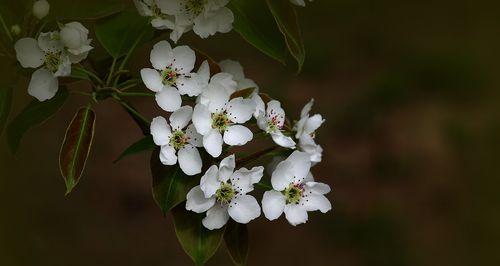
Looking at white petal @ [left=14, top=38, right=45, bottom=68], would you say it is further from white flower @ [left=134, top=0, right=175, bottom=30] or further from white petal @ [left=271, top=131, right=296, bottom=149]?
white petal @ [left=271, top=131, right=296, bottom=149]

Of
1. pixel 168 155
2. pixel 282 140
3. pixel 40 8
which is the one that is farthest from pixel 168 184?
pixel 40 8

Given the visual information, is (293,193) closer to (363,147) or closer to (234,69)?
(234,69)

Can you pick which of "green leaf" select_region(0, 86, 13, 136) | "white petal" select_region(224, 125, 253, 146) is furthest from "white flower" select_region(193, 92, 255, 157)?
"green leaf" select_region(0, 86, 13, 136)

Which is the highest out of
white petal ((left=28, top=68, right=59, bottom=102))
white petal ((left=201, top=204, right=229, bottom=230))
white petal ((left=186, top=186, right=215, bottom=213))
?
white petal ((left=28, top=68, right=59, bottom=102))

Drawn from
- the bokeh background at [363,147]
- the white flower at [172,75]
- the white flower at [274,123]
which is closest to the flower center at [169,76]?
the white flower at [172,75]

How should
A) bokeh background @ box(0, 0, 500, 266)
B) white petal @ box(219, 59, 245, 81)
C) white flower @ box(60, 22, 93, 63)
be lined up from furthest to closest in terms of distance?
bokeh background @ box(0, 0, 500, 266) < white petal @ box(219, 59, 245, 81) < white flower @ box(60, 22, 93, 63)

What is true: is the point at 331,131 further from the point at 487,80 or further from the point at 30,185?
the point at 30,185

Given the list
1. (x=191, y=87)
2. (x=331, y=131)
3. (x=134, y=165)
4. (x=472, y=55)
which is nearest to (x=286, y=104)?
(x=331, y=131)
